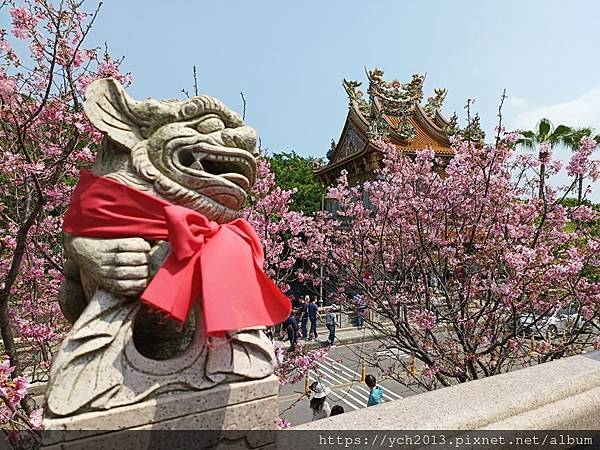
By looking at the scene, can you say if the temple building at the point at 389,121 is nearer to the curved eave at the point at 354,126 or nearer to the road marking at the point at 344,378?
the curved eave at the point at 354,126

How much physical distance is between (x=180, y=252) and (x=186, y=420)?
646 millimetres

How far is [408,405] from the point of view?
2.28m

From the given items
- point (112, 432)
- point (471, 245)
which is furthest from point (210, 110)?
point (471, 245)

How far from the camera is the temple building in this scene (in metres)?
17.6

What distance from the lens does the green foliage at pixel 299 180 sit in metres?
25.7

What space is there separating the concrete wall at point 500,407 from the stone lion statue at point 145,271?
0.77 meters

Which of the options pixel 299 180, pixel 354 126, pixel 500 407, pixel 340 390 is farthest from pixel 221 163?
pixel 299 180

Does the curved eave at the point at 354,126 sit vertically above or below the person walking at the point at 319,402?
above

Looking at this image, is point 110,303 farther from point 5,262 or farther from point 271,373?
point 5,262

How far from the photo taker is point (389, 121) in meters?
18.8

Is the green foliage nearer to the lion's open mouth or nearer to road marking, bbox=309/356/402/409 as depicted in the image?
road marking, bbox=309/356/402/409

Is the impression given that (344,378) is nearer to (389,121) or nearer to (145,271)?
(145,271)

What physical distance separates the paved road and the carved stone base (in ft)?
19.9

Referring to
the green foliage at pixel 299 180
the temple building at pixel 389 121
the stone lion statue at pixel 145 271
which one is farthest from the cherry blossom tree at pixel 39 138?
the green foliage at pixel 299 180
